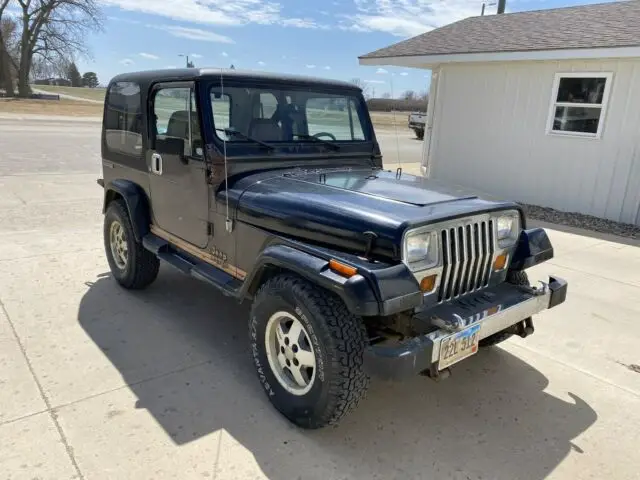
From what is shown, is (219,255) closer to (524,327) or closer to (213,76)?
(213,76)

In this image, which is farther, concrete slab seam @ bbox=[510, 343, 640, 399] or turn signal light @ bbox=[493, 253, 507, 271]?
concrete slab seam @ bbox=[510, 343, 640, 399]

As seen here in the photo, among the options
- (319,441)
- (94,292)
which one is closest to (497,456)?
(319,441)

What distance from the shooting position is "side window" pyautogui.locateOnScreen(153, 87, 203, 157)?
3502 mm

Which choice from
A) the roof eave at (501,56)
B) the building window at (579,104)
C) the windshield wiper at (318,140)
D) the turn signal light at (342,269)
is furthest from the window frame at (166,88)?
the building window at (579,104)

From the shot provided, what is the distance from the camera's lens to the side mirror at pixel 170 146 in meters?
3.62

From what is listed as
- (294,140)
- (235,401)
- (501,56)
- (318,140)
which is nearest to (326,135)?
(318,140)

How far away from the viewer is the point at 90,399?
9.65ft

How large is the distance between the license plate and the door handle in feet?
8.49

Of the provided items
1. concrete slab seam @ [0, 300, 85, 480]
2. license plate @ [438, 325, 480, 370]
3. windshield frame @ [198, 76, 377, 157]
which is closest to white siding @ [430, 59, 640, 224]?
windshield frame @ [198, 76, 377, 157]

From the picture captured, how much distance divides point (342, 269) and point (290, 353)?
69cm

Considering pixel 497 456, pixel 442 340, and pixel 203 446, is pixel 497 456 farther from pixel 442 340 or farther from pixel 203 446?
pixel 203 446

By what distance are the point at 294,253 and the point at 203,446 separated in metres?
1.09

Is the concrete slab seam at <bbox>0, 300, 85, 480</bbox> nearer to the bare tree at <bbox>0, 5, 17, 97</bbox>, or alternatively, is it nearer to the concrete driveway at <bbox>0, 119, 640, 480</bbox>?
the concrete driveway at <bbox>0, 119, 640, 480</bbox>

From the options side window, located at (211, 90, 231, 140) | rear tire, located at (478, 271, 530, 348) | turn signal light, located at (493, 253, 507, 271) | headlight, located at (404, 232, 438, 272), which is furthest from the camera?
side window, located at (211, 90, 231, 140)
